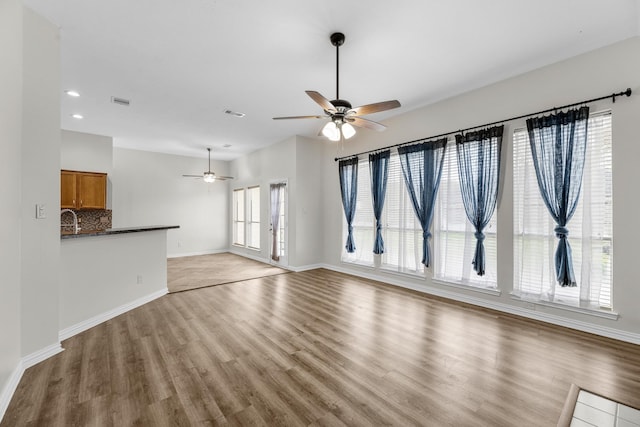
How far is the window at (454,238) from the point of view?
13.2ft

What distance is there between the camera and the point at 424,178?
15.2 ft

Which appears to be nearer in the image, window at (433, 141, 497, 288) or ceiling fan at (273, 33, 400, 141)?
ceiling fan at (273, 33, 400, 141)

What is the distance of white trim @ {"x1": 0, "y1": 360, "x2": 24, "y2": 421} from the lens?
6.28 feet

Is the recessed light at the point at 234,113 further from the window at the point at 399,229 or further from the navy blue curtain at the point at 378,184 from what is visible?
the window at the point at 399,229

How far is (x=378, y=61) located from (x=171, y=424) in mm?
3941

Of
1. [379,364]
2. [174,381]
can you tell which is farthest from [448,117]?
[174,381]

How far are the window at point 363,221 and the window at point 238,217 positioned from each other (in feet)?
14.5

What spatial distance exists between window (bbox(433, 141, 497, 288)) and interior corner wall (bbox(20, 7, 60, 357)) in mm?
4864

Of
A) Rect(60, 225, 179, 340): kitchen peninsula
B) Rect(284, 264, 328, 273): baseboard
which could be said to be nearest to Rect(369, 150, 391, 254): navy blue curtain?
Rect(284, 264, 328, 273): baseboard

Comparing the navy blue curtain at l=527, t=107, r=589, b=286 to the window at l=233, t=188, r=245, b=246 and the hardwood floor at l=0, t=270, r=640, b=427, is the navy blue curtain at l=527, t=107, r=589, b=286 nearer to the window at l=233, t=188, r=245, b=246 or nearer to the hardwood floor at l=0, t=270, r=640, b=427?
Answer: the hardwood floor at l=0, t=270, r=640, b=427

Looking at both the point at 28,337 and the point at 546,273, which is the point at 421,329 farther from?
the point at 28,337

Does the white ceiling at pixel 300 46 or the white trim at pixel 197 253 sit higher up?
the white ceiling at pixel 300 46

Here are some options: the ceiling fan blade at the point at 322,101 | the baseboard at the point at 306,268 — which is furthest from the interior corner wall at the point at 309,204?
the ceiling fan blade at the point at 322,101

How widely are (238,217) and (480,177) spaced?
7324mm
